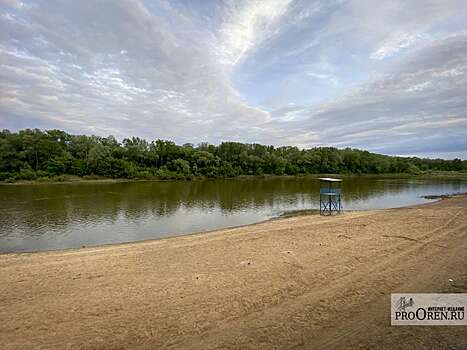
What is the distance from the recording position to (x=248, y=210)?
85.9 feet

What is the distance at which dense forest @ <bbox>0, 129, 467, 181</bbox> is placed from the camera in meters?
66.1

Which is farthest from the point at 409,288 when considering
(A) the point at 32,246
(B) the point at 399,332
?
(A) the point at 32,246

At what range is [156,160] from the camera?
80.2 meters

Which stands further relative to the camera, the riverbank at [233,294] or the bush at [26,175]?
the bush at [26,175]

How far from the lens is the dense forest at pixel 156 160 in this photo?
217 ft

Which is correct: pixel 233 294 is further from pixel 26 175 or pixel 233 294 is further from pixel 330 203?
pixel 26 175

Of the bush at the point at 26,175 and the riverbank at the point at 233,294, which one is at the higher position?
the bush at the point at 26,175
